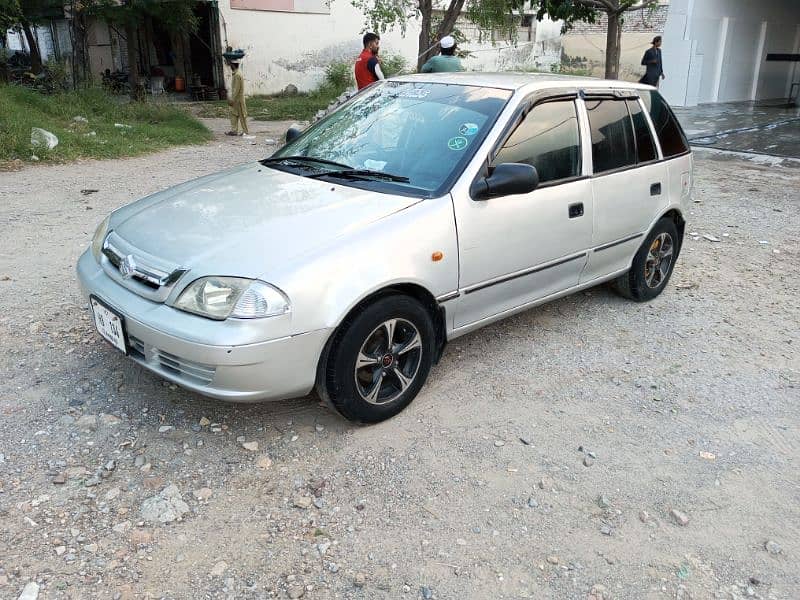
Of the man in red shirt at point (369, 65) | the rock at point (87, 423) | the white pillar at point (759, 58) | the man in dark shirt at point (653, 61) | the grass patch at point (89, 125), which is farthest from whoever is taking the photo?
the white pillar at point (759, 58)

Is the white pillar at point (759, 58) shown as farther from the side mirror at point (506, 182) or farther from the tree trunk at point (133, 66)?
the side mirror at point (506, 182)

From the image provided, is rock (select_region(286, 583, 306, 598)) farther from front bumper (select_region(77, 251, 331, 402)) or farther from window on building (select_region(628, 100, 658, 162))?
window on building (select_region(628, 100, 658, 162))

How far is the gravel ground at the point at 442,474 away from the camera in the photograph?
8.13 ft

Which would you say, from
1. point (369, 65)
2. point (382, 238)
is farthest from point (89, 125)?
point (382, 238)

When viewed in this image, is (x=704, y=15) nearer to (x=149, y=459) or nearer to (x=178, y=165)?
(x=178, y=165)

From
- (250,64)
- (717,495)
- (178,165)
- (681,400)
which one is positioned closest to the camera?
(717,495)

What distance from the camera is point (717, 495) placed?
297cm

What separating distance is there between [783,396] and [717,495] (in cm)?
121

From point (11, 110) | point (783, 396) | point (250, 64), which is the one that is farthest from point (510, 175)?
point (250, 64)

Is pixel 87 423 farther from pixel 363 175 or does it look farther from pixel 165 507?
pixel 363 175

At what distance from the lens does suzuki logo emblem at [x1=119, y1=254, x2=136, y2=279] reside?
3123 mm

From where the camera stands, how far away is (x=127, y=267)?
314cm

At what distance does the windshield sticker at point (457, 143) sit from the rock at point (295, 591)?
2291 millimetres

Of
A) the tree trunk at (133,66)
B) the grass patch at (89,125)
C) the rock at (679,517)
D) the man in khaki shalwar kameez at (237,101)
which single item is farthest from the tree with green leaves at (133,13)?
the rock at (679,517)
